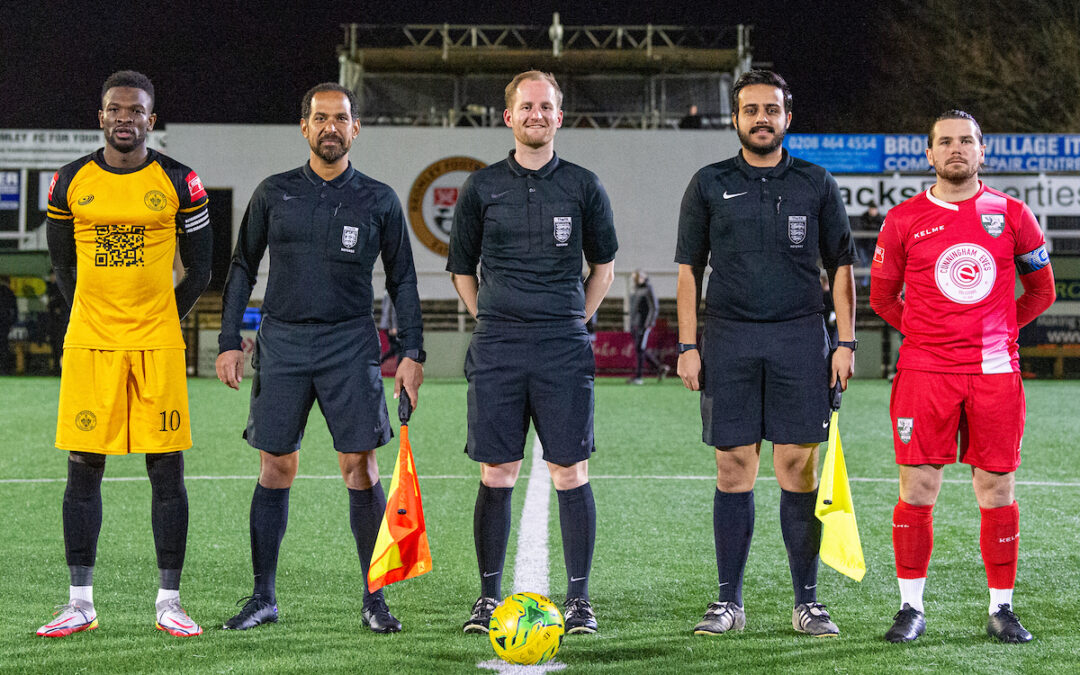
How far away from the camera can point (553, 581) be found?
4.88 m

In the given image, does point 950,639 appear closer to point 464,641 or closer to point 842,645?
point 842,645

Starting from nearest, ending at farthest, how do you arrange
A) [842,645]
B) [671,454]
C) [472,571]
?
[842,645]
[472,571]
[671,454]

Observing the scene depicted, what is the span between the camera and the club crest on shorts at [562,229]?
4.17m

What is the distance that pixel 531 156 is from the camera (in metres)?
4.25

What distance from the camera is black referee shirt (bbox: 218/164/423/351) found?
4.21 m

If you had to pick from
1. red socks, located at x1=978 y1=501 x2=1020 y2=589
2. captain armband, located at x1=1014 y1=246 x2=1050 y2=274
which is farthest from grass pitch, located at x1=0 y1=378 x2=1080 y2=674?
captain armband, located at x1=1014 y1=246 x2=1050 y2=274

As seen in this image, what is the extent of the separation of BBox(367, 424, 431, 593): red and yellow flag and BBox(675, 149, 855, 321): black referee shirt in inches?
52.4

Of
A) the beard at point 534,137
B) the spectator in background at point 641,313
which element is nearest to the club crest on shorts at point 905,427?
the beard at point 534,137

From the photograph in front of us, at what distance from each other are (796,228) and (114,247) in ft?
8.33

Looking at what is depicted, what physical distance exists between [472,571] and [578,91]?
74.8 feet

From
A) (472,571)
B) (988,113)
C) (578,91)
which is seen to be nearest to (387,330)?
(578,91)

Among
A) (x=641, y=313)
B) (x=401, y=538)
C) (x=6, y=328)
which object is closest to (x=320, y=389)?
(x=401, y=538)

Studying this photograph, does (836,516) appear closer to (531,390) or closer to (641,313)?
(531,390)

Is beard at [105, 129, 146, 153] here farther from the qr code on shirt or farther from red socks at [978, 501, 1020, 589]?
red socks at [978, 501, 1020, 589]
